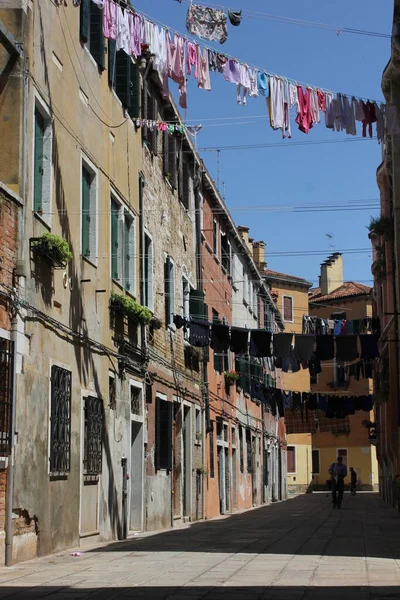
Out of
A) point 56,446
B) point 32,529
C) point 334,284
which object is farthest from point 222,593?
point 334,284

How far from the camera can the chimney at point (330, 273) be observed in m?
70.8

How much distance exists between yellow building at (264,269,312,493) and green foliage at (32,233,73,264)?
4842 centimetres

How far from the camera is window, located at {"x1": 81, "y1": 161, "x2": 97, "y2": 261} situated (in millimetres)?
16109

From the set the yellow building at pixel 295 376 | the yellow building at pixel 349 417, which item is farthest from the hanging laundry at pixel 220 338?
the yellow building at pixel 349 417

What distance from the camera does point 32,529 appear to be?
41.7 ft

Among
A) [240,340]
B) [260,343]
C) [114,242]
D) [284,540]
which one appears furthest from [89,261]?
[260,343]

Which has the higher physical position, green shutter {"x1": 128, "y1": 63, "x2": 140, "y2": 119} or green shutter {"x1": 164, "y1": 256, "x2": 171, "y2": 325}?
green shutter {"x1": 128, "y1": 63, "x2": 140, "y2": 119}

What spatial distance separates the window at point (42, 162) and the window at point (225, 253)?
20201 mm

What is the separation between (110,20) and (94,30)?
4506mm

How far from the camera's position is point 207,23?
12594 millimetres

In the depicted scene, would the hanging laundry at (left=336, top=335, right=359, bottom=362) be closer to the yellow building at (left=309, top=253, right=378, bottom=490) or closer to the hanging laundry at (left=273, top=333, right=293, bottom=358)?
the hanging laundry at (left=273, top=333, right=293, bottom=358)

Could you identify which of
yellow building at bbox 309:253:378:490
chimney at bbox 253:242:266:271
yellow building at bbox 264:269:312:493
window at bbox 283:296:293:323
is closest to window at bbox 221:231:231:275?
chimney at bbox 253:242:266:271

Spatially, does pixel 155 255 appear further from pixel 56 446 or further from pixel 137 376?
pixel 56 446

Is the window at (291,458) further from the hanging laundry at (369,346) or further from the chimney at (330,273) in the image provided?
the hanging laundry at (369,346)
